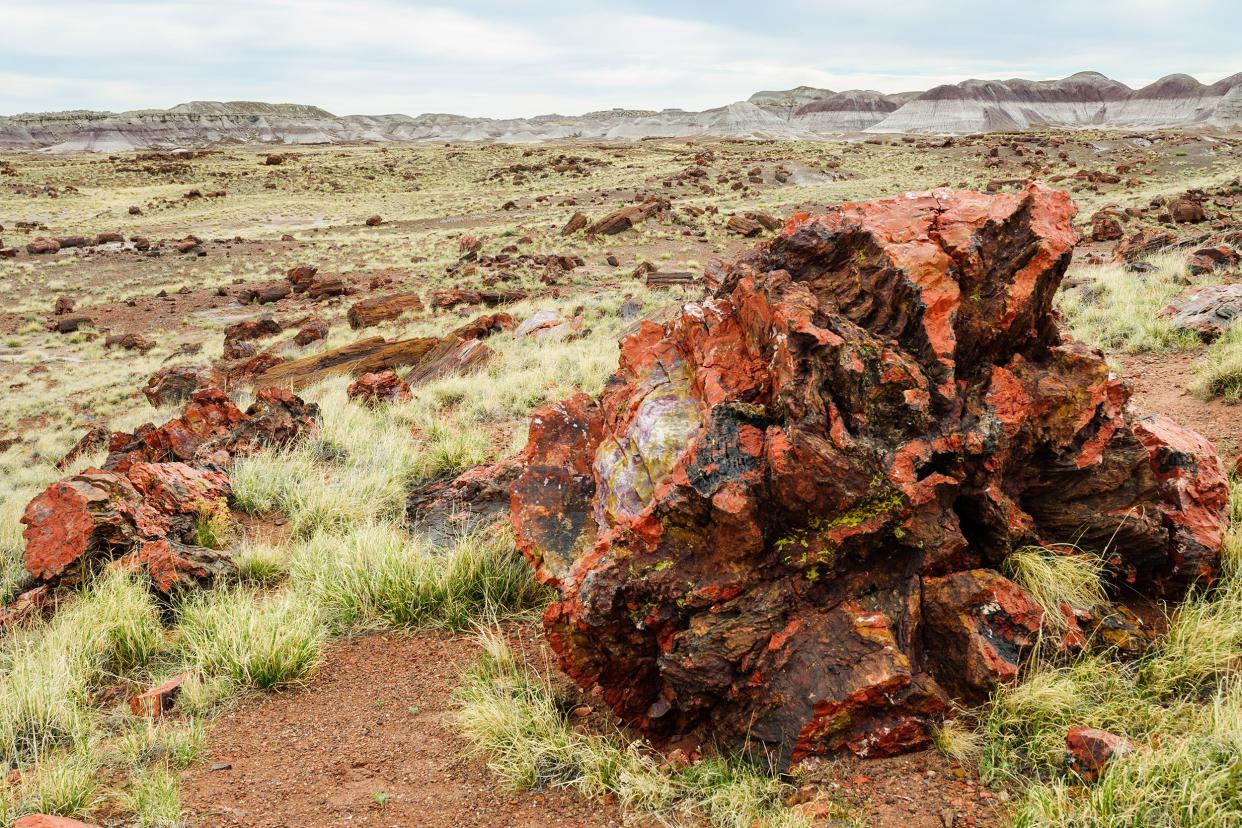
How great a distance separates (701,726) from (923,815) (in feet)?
3.31

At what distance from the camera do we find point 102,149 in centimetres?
12562

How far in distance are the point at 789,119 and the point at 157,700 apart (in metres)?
165

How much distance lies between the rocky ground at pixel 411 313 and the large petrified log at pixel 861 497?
40 centimetres

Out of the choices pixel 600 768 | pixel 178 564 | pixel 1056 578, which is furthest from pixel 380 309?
pixel 1056 578

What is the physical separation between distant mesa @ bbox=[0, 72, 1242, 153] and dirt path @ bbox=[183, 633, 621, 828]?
395 ft

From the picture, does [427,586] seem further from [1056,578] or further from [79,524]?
[1056,578]

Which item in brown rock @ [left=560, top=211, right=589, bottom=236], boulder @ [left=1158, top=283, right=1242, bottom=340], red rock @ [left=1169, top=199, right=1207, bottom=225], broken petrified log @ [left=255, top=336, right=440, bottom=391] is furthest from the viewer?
brown rock @ [left=560, top=211, right=589, bottom=236]

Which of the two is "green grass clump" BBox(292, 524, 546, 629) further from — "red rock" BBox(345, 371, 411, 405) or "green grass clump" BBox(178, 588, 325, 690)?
"red rock" BBox(345, 371, 411, 405)

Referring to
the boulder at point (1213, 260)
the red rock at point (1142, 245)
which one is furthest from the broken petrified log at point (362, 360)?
the red rock at point (1142, 245)

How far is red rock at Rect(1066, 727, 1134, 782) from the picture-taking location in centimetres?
268

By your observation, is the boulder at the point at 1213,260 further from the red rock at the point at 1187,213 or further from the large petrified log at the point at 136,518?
the large petrified log at the point at 136,518

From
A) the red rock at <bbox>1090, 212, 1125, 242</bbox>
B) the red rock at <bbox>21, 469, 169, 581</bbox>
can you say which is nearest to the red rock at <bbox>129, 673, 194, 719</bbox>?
the red rock at <bbox>21, 469, 169, 581</bbox>

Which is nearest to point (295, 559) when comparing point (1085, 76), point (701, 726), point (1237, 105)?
point (701, 726)

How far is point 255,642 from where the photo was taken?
4.20 meters
